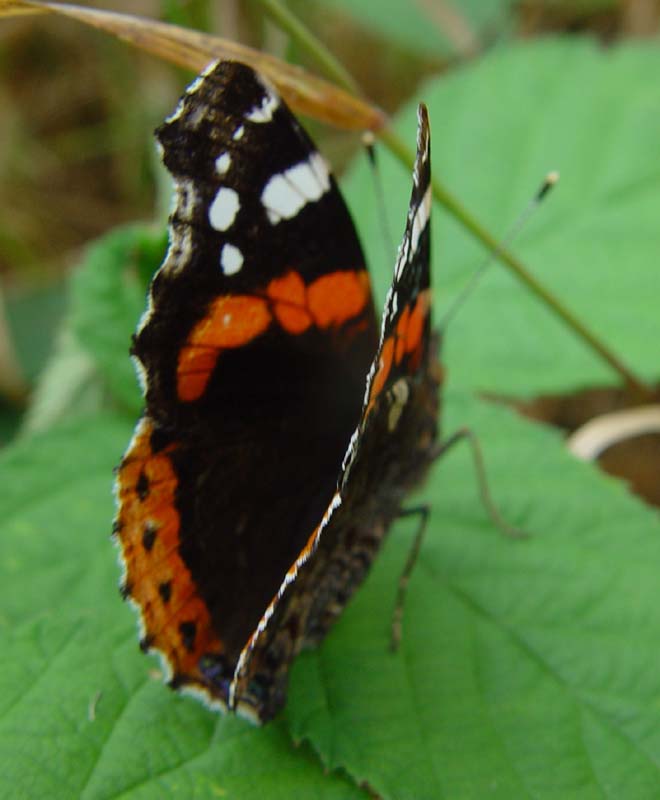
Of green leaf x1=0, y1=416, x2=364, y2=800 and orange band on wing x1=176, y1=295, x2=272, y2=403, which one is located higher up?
orange band on wing x1=176, y1=295, x2=272, y2=403

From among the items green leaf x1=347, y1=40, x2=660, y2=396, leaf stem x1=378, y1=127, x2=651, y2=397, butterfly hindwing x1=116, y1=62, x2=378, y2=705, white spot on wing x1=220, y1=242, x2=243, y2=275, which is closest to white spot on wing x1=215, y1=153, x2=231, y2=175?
butterfly hindwing x1=116, y1=62, x2=378, y2=705

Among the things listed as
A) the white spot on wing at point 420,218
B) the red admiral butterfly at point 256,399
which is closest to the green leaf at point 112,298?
the red admiral butterfly at point 256,399

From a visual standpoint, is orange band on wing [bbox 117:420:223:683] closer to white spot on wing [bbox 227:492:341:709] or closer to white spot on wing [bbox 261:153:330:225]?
white spot on wing [bbox 227:492:341:709]

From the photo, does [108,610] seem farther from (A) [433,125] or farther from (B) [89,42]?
(B) [89,42]

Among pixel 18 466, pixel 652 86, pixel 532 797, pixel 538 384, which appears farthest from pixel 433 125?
pixel 532 797

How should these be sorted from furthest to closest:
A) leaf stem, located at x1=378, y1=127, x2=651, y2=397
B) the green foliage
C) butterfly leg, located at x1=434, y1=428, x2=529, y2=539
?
1. butterfly leg, located at x1=434, y1=428, x2=529, y2=539
2. leaf stem, located at x1=378, y1=127, x2=651, y2=397
3. the green foliage

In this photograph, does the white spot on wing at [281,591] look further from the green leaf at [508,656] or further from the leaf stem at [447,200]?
the leaf stem at [447,200]

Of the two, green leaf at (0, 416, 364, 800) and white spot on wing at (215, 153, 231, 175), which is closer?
white spot on wing at (215, 153, 231, 175)

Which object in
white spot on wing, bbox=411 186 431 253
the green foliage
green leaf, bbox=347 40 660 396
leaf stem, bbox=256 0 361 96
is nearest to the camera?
white spot on wing, bbox=411 186 431 253
